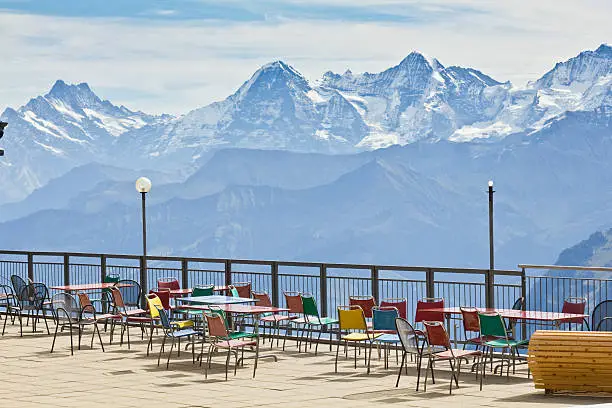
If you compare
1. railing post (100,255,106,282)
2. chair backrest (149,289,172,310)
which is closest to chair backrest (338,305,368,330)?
chair backrest (149,289,172,310)

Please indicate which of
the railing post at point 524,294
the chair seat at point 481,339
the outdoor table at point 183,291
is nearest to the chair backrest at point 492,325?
the chair seat at point 481,339

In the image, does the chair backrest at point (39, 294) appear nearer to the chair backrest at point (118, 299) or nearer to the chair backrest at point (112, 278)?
the chair backrest at point (112, 278)

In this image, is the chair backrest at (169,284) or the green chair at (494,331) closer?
the green chair at (494,331)

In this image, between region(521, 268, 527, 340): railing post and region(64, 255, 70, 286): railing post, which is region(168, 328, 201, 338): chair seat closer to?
region(521, 268, 527, 340): railing post

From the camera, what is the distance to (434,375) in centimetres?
1423

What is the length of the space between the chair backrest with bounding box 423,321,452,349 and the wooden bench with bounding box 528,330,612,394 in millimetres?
998

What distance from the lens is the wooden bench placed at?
12.1 metres

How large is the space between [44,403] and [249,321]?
25.0 ft

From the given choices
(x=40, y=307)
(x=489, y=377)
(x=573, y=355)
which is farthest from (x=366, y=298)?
(x=40, y=307)

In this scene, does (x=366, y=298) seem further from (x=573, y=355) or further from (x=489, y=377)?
(x=573, y=355)

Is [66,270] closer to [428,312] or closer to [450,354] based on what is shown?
[428,312]

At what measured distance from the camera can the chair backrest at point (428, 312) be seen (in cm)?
1544

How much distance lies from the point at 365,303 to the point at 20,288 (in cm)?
650

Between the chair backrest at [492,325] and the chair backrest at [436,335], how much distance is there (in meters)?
0.80
